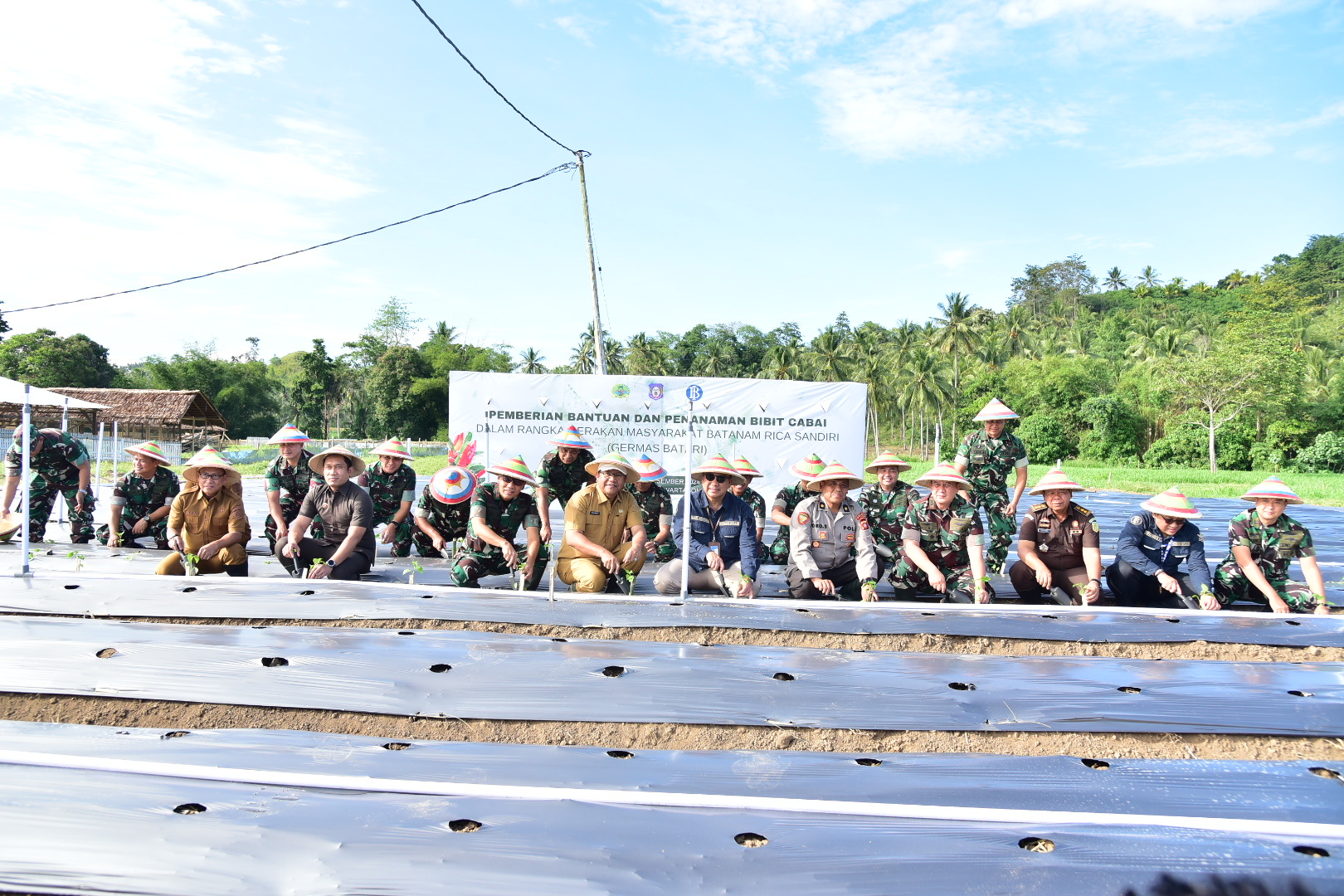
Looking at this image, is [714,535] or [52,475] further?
[52,475]

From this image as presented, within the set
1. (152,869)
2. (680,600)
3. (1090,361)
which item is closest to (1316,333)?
(1090,361)

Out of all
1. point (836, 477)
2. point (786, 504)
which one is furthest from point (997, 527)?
point (836, 477)

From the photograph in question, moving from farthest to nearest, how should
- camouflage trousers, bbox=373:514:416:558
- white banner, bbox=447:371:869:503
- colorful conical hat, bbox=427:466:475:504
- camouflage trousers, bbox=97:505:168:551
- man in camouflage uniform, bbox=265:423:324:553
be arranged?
1. white banner, bbox=447:371:869:503
2. camouflage trousers, bbox=97:505:168:551
3. camouflage trousers, bbox=373:514:416:558
4. colorful conical hat, bbox=427:466:475:504
5. man in camouflage uniform, bbox=265:423:324:553

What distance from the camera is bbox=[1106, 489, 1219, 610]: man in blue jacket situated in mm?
5410

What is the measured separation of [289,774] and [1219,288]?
86905 millimetres

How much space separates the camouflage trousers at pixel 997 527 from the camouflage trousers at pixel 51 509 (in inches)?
290

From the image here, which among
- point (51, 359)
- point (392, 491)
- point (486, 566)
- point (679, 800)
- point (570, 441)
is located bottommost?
point (679, 800)

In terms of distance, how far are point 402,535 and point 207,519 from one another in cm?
147

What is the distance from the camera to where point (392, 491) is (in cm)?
671

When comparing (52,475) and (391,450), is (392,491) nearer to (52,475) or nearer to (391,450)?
(391,450)

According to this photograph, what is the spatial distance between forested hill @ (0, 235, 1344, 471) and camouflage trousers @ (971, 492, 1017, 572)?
2855cm

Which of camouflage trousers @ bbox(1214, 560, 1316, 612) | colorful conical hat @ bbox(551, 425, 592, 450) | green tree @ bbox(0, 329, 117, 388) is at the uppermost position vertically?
green tree @ bbox(0, 329, 117, 388)

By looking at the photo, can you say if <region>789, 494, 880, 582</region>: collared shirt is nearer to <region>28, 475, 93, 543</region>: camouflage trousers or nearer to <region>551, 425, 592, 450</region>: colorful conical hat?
<region>551, 425, 592, 450</region>: colorful conical hat

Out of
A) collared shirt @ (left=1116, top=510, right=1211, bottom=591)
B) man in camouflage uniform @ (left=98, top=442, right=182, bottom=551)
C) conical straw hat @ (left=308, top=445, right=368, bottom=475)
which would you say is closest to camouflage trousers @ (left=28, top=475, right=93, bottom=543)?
man in camouflage uniform @ (left=98, top=442, right=182, bottom=551)
